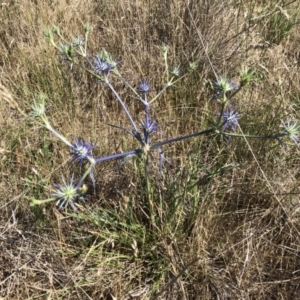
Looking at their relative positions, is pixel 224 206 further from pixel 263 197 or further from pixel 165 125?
pixel 165 125

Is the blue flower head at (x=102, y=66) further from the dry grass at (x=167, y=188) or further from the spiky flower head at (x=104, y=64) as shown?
the dry grass at (x=167, y=188)

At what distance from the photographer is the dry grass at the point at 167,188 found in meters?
1.32

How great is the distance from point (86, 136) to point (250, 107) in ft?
2.29

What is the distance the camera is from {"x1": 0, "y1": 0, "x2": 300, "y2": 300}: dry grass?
4.34ft

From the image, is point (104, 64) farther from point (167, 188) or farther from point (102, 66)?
point (167, 188)

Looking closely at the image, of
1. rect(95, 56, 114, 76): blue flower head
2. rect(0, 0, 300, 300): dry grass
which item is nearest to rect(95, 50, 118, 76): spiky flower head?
rect(95, 56, 114, 76): blue flower head

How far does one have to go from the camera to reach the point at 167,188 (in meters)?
1.45

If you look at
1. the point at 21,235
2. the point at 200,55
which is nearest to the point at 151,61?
the point at 200,55

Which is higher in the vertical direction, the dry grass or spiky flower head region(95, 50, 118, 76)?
spiky flower head region(95, 50, 118, 76)

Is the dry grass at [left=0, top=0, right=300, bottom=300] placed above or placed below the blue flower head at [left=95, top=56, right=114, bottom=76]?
below

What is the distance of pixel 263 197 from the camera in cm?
149

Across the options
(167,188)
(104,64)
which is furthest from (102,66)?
(167,188)

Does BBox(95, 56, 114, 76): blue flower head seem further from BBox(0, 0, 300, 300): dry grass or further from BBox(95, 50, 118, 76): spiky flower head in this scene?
BBox(0, 0, 300, 300): dry grass

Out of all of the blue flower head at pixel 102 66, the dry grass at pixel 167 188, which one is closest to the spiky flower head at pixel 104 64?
the blue flower head at pixel 102 66
